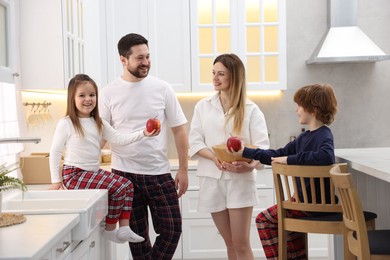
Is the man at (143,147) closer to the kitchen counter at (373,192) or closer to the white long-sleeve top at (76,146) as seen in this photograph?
the white long-sleeve top at (76,146)

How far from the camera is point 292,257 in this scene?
3600mm

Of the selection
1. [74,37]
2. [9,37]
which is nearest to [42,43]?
[74,37]

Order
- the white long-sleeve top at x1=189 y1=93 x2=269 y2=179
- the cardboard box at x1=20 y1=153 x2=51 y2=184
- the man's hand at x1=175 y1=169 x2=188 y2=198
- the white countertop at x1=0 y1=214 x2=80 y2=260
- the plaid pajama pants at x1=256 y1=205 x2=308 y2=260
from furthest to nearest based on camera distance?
1. the cardboard box at x1=20 y1=153 x2=51 y2=184
2. the man's hand at x1=175 y1=169 x2=188 y2=198
3. the white long-sleeve top at x1=189 y1=93 x2=269 y2=179
4. the plaid pajama pants at x1=256 y1=205 x2=308 y2=260
5. the white countertop at x1=0 y1=214 x2=80 y2=260

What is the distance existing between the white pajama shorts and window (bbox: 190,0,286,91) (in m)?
1.90

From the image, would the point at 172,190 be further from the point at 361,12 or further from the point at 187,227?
the point at 361,12

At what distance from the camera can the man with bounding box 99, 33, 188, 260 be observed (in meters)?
3.76

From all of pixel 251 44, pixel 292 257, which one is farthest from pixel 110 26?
pixel 292 257

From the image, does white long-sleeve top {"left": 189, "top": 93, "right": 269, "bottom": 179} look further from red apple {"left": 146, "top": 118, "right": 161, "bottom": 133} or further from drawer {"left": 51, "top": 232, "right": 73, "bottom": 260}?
drawer {"left": 51, "top": 232, "right": 73, "bottom": 260}

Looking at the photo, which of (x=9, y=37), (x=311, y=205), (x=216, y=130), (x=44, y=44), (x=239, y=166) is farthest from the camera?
(x=44, y=44)

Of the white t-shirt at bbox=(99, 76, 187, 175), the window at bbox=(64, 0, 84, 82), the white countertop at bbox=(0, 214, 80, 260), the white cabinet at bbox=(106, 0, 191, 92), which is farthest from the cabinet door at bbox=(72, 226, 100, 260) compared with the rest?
the white cabinet at bbox=(106, 0, 191, 92)

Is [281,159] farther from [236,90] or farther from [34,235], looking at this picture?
[34,235]

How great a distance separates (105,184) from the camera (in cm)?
349

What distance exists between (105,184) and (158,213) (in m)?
0.49

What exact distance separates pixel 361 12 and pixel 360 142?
1130mm
